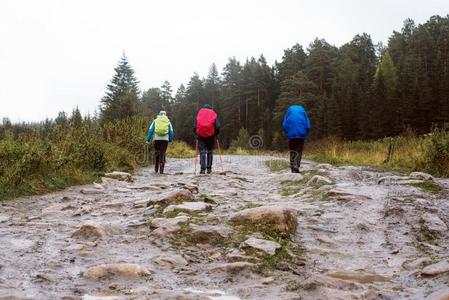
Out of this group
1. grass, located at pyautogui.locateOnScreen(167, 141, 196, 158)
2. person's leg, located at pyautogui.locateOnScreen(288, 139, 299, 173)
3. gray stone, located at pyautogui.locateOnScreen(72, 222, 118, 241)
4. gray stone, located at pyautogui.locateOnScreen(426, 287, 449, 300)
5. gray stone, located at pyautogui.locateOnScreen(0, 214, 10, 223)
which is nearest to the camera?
gray stone, located at pyautogui.locateOnScreen(426, 287, 449, 300)

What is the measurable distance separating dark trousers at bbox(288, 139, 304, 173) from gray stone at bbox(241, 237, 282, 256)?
711 cm

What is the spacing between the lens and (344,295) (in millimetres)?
3365

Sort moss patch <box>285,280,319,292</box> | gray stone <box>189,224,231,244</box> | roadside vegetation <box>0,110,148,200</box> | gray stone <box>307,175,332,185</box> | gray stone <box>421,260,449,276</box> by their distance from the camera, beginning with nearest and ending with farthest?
moss patch <box>285,280,319,292</box> < gray stone <box>421,260,449,276</box> < gray stone <box>189,224,231,244</box> < roadside vegetation <box>0,110,148,200</box> < gray stone <box>307,175,332,185</box>

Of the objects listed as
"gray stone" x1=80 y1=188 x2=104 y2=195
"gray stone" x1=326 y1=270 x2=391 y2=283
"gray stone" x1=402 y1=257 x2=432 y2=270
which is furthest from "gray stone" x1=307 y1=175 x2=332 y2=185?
"gray stone" x1=326 y1=270 x2=391 y2=283

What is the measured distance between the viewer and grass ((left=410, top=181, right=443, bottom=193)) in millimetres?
7618

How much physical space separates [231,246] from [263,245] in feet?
1.15

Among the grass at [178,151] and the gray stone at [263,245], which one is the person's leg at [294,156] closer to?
the gray stone at [263,245]

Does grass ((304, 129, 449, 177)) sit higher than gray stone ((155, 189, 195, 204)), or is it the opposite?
grass ((304, 129, 449, 177))

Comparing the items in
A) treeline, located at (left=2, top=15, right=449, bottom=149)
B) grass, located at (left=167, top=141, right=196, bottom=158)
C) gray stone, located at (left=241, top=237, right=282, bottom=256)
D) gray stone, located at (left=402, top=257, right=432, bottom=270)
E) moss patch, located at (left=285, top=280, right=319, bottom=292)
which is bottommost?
moss patch, located at (left=285, top=280, right=319, bottom=292)

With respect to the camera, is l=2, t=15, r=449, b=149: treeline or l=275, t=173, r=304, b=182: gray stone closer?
l=275, t=173, r=304, b=182: gray stone

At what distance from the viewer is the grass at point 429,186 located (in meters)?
7.62

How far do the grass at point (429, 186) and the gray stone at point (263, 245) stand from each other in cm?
417

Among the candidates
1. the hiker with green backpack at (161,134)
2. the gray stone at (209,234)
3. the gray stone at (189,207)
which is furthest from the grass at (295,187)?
the hiker with green backpack at (161,134)

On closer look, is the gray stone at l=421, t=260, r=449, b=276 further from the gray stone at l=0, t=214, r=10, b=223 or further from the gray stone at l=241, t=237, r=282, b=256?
the gray stone at l=0, t=214, r=10, b=223
